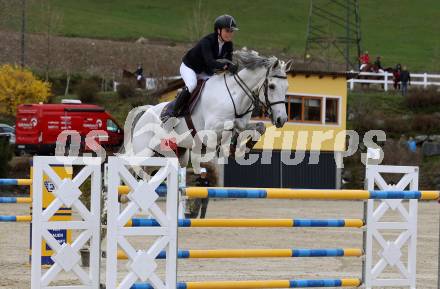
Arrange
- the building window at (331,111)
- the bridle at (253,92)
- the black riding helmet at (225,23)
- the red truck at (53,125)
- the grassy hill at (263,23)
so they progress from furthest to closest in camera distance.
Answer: the grassy hill at (263,23) → the building window at (331,111) → the red truck at (53,125) → the black riding helmet at (225,23) → the bridle at (253,92)

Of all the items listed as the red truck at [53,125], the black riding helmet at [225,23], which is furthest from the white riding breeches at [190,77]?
the red truck at [53,125]

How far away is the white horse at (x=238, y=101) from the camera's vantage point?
9.99 meters

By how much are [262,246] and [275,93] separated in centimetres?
499

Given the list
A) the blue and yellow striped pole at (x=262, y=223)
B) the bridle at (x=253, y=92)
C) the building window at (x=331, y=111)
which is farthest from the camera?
the building window at (x=331, y=111)

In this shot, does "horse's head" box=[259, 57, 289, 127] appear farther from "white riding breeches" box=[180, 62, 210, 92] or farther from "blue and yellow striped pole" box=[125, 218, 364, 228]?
"blue and yellow striped pole" box=[125, 218, 364, 228]

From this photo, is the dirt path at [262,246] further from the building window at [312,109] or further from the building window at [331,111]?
the building window at [331,111]

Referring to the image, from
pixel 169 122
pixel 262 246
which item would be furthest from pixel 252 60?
pixel 262 246

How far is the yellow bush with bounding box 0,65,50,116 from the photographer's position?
137ft

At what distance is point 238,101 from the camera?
10148 mm

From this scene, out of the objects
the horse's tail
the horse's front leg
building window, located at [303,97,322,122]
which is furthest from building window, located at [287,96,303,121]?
the horse's front leg

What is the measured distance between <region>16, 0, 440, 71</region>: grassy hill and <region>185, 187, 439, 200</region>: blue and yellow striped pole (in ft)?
190

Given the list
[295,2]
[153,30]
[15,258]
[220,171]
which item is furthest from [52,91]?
[295,2]

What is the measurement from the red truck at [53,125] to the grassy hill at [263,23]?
103ft

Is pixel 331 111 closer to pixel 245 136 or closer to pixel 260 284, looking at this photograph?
pixel 245 136
